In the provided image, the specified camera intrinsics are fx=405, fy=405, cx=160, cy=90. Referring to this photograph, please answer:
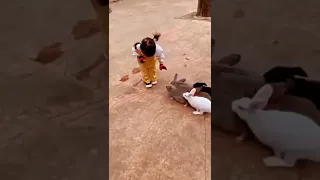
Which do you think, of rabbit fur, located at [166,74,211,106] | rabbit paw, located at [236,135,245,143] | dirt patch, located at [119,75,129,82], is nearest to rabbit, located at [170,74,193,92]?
rabbit fur, located at [166,74,211,106]

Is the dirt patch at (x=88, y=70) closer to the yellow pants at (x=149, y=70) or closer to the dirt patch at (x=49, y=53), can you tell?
the dirt patch at (x=49, y=53)

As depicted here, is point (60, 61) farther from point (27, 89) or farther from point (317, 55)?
point (317, 55)

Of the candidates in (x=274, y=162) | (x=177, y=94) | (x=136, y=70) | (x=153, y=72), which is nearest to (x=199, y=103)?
(x=177, y=94)

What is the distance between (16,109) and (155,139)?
0.39m

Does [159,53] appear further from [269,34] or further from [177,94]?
[269,34]

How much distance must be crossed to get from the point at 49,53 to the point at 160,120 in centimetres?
48

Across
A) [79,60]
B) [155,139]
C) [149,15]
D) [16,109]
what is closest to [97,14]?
[79,60]

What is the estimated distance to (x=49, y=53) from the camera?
1.89 feet

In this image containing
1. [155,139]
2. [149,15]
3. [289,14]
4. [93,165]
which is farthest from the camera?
[149,15]

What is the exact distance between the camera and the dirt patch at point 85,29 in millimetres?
576

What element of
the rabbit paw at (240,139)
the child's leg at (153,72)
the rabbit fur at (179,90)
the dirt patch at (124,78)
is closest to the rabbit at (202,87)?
the rabbit fur at (179,90)

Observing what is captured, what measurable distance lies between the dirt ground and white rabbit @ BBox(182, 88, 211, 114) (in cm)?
45

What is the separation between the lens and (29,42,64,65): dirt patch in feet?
1.87

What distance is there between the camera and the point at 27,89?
58 centimetres
